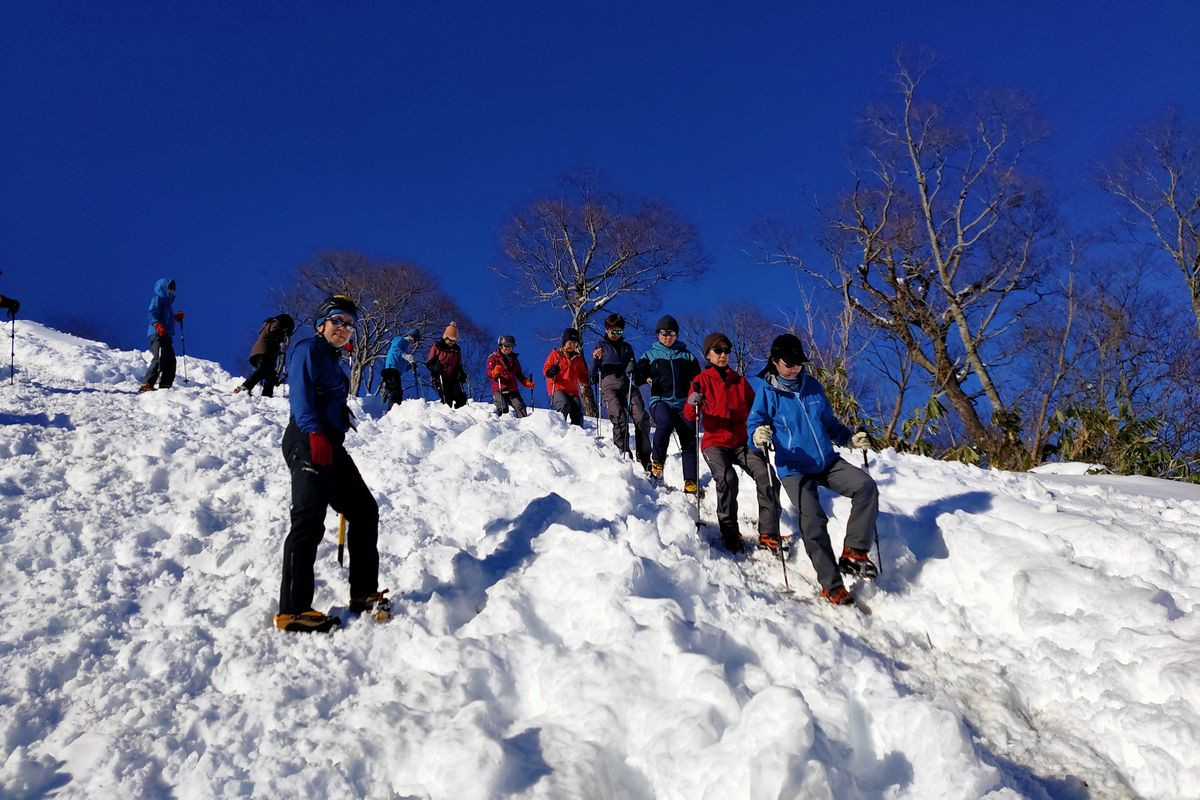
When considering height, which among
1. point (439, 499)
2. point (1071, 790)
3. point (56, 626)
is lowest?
point (1071, 790)

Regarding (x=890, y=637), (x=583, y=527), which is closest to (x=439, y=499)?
(x=583, y=527)

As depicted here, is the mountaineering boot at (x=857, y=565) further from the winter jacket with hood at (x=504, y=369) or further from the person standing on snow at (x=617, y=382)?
the winter jacket with hood at (x=504, y=369)

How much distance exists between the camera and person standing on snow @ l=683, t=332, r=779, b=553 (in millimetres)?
5168

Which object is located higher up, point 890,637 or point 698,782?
point 890,637

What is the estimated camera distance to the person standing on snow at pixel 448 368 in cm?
1133

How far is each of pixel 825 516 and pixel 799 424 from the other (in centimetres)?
69

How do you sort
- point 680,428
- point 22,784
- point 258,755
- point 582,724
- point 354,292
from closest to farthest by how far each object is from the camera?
point 22,784 < point 258,755 < point 582,724 < point 680,428 < point 354,292

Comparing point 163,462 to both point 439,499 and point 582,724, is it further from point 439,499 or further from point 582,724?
point 582,724

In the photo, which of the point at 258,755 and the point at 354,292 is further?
the point at 354,292

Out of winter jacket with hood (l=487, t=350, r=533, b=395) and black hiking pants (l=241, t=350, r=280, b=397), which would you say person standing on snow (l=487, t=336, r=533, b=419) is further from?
black hiking pants (l=241, t=350, r=280, b=397)

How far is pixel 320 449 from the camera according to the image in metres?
3.65

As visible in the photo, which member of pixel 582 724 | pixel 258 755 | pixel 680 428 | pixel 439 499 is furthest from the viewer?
pixel 680 428

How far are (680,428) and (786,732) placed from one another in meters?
4.29

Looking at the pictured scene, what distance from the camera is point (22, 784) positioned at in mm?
2490
